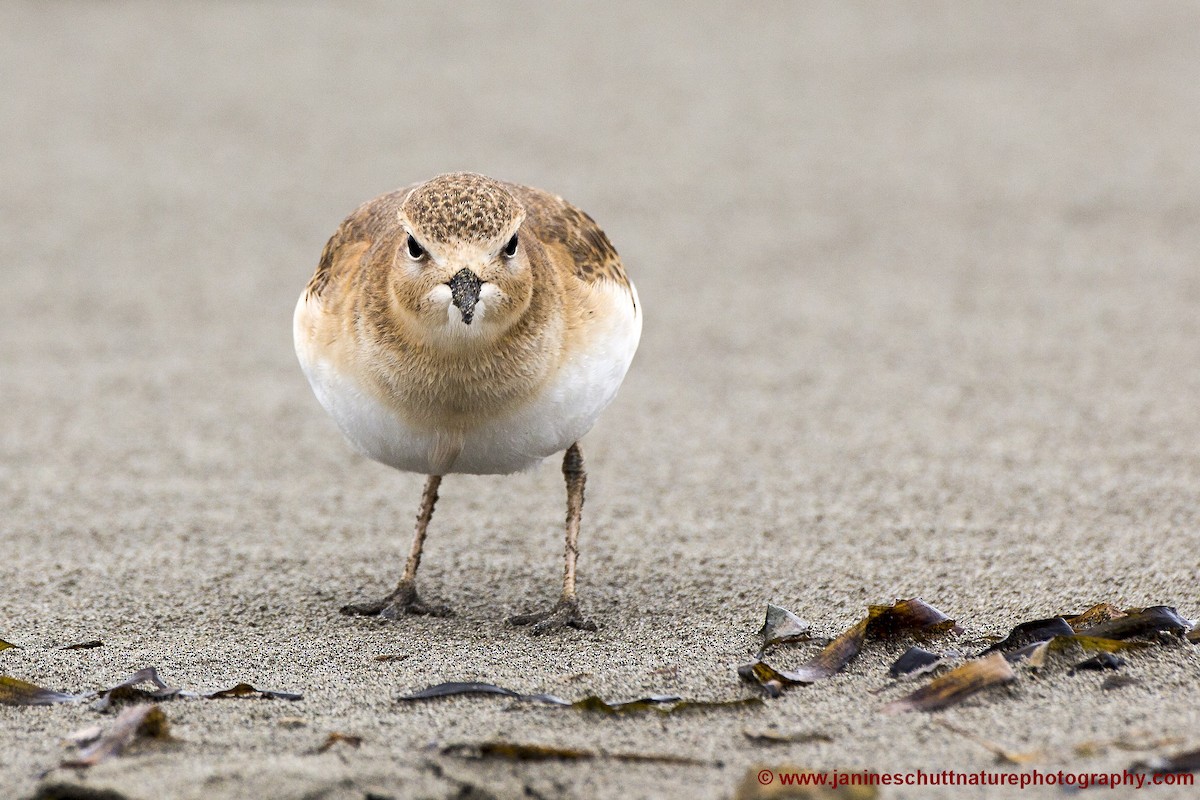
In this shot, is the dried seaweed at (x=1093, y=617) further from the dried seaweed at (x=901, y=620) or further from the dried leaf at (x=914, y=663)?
the dried leaf at (x=914, y=663)

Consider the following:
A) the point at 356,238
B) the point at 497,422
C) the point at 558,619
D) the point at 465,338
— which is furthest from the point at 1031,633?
the point at 356,238

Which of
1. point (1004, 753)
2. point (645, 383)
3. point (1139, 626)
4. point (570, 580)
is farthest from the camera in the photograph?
point (645, 383)

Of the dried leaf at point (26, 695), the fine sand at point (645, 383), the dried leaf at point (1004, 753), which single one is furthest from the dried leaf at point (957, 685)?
the dried leaf at point (26, 695)

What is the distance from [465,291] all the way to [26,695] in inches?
61.0

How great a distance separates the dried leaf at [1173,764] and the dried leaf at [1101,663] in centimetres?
62

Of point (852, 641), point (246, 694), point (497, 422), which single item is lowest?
point (246, 694)

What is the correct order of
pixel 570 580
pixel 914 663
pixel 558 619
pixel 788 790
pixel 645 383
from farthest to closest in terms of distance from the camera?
pixel 645 383 → pixel 570 580 → pixel 558 619 → pixel 914 663 → pixel 788 790

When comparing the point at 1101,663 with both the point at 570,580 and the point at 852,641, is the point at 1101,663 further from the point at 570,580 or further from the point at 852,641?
the point at 570,580

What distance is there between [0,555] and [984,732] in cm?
367

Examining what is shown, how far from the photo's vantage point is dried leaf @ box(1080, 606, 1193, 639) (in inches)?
151

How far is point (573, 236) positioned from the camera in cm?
473

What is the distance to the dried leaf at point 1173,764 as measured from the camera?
2.94 m

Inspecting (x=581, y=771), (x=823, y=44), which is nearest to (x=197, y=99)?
(x=823, y=44)

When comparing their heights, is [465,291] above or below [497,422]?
above
